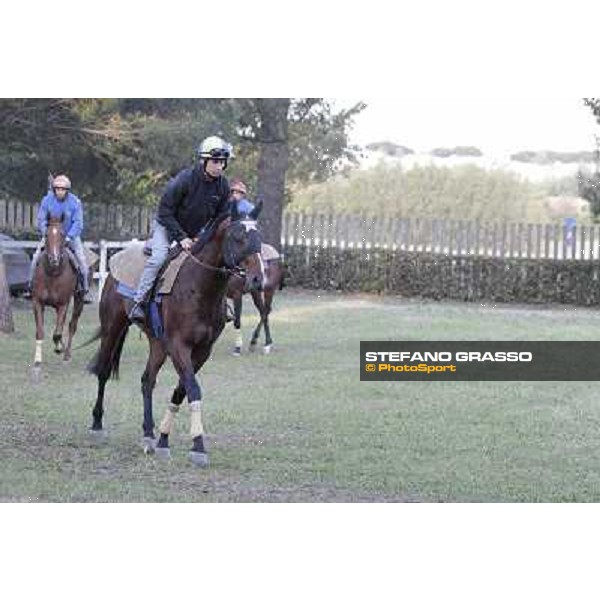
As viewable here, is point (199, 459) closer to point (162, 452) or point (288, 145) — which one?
point (162, 452)

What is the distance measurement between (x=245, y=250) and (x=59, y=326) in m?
6.31

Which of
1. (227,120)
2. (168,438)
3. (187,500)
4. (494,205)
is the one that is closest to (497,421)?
(168,438)

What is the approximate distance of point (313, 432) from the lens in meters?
10.4

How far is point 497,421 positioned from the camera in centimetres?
1119

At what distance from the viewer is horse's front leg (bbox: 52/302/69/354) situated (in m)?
14.1

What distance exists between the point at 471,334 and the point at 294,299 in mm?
5215

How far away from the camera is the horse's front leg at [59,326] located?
555 inches

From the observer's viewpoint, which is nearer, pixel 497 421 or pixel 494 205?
pixel 497 421

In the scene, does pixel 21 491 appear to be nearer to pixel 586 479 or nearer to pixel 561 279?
pixel 586 479

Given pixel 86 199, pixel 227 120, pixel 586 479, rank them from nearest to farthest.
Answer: pixel 586 479, pixel 227 120, pixel 86 199

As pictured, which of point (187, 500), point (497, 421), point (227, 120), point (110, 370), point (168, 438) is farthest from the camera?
point (227, 120)

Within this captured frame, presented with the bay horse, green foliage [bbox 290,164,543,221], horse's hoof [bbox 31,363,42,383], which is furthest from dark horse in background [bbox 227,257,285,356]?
green foliage [bbox 290,164,543,221]

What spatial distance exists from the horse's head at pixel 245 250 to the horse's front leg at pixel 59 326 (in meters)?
5.84

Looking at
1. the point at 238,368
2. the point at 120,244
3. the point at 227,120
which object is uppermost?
the point at 227,120
